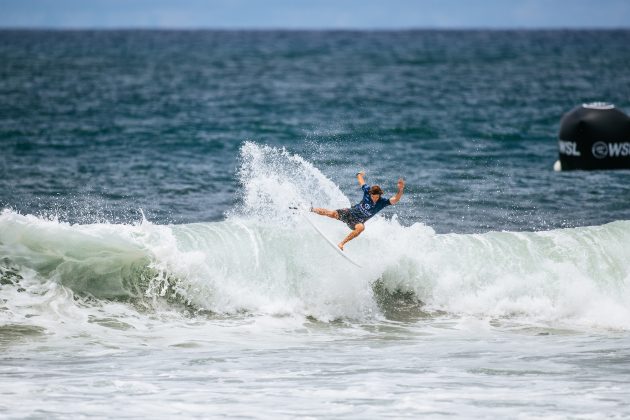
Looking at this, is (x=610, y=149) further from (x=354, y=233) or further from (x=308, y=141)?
(x=308, y=141)

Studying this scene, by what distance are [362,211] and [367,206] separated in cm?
14

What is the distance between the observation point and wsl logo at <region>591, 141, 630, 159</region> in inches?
950

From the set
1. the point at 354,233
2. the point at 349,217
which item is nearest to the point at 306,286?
the point at 354,233

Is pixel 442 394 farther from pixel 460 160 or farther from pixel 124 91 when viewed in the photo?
pixel 124 91

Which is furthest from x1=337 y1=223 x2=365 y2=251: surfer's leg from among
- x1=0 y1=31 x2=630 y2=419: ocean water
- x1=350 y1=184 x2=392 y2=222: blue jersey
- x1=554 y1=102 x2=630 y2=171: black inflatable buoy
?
x1=554 y1=102 x2=630 y2=171: black inflatable buoy

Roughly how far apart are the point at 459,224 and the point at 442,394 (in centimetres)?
1024

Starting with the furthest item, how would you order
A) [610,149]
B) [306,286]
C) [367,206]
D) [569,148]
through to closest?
1. [569,148]
2. [610,149]
3. [306,286]
4. [367,206]

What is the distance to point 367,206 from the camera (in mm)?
17281

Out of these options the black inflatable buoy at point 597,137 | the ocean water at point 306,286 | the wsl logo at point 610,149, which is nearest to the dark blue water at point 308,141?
the ocean water at point 306,286

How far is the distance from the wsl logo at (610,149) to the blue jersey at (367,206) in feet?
30.1

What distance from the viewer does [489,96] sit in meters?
55.2

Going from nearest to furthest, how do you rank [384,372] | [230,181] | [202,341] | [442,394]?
[442,394] < [384,372] < [202,341] < [230,181]

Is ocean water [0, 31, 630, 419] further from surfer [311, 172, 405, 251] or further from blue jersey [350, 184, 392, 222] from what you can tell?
blue jersey [350, 184, 392, 222]

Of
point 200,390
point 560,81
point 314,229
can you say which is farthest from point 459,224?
point 560,81
